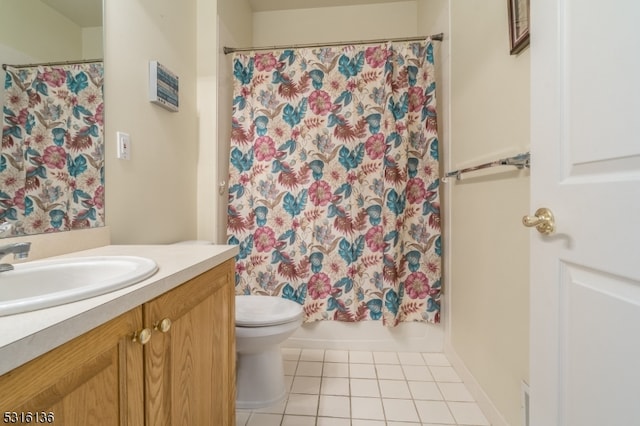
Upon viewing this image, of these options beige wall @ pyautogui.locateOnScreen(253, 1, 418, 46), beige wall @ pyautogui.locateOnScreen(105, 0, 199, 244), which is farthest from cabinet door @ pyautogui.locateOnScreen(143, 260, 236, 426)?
beige wall @ pyautogui.locateOnScreen(253, 1, 418, 46)

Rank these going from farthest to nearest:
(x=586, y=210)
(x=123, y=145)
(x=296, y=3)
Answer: (x=296, y=3), (x=123, y=145), (x=586, y=210)

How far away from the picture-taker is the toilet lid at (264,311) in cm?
127

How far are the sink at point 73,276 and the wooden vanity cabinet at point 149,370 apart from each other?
64 millimetres

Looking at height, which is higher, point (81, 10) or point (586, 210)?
point (81, 10)

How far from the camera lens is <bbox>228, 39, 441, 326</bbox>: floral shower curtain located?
177 centimetres

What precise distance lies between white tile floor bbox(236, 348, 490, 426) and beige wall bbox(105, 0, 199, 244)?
3.27 feet

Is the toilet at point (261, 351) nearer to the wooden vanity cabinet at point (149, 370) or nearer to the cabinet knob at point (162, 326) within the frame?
the wooden vanity cabinet at point (149, 370)

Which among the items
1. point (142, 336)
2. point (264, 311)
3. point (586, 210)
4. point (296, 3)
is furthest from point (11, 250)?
point (296, 3)

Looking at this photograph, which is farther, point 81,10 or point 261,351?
point 261,351

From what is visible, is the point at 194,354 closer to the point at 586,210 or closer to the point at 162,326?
the point at 162,326

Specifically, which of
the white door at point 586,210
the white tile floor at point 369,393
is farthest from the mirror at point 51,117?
the white door at point 586,210

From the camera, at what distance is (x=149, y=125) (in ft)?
4.37

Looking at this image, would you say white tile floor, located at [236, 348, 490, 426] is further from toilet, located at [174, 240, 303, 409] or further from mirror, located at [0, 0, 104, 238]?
mirror, located at [0, 0, 104, 238]

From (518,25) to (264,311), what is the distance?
5.12 feet
